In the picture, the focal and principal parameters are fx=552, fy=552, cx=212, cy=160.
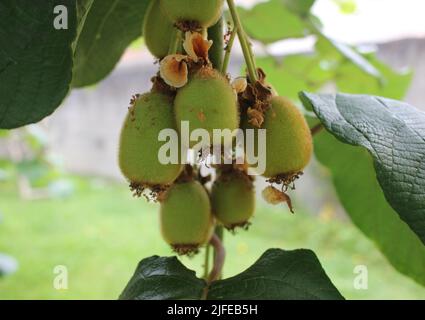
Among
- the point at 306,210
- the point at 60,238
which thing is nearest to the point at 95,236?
the point at 60,238

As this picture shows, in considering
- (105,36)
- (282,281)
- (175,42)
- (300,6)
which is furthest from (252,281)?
(300,6)

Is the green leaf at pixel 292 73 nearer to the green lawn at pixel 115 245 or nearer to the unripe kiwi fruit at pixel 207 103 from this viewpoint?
the unripe kiwi fruit at pixel 207 103

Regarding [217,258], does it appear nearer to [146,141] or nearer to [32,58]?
[146,141]

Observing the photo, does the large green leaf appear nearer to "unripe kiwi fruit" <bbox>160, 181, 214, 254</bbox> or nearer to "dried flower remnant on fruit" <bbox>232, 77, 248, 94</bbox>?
"unripe kiwi fruit" <bbox>160, 181, 214, 254</bbox>

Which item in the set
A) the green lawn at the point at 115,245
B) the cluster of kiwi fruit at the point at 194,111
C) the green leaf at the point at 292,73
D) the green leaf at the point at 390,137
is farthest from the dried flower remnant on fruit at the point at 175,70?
the green lawn at the point at 115,245

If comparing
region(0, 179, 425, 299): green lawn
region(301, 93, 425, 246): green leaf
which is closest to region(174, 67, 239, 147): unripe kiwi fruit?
region(301, 93, 425, 246): green leaf
